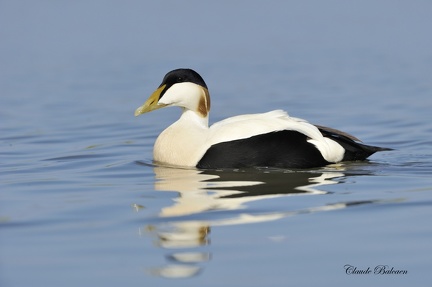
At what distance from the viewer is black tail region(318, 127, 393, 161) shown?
7691mm

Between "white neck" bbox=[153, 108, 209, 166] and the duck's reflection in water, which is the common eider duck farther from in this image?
the duck's reflection in water

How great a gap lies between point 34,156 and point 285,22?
19.6m

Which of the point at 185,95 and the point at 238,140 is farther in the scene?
the point at 185,95

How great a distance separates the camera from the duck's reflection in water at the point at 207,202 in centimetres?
487

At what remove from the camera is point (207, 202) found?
6125mm

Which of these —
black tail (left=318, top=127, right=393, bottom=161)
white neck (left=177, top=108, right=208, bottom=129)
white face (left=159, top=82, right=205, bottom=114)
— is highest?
white face (left=159, top=82, right=205, bottom=114)

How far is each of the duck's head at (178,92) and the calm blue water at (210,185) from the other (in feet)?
1.65

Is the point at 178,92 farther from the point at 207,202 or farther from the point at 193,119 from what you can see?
the point at 207,202

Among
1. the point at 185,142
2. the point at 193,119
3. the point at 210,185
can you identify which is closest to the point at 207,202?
the point at 210,185

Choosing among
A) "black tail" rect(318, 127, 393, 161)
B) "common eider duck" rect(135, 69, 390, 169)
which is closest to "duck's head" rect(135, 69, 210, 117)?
"common eider duck" rect(135, 69, 390, 169)

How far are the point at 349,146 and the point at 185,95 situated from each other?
4.31 ft

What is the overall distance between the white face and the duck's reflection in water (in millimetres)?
549

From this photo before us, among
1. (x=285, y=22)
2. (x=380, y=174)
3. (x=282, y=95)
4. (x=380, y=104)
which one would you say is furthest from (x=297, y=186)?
(x=285, y=22)

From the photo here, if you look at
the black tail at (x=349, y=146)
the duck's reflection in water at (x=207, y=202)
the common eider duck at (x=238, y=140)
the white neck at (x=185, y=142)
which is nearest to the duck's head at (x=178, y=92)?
the common eider duck at (x=238, y=140)
